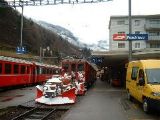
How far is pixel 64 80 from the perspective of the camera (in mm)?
23734

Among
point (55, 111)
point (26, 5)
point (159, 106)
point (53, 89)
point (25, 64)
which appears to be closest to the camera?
point (159, 106)

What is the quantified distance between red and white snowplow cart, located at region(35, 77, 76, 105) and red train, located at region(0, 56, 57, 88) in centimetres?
883

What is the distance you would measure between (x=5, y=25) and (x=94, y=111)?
58840 millimetres

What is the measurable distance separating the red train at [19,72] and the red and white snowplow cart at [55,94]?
8.83m

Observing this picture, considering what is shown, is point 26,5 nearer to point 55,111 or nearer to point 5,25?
point 55,111

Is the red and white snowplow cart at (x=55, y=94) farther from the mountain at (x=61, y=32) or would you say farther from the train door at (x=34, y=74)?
the mountain at (x=61, y=32)

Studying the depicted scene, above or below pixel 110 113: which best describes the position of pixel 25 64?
above

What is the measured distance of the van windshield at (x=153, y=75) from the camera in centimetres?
1738

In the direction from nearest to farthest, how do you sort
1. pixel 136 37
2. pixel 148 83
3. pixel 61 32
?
1. pixel 148 83
2. pixel 136 37
3. pixel 61 32

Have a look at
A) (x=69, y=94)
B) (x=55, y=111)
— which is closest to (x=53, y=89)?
(x=69, y=94)

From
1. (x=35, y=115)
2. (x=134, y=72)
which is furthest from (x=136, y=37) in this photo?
(x=35, y=115)

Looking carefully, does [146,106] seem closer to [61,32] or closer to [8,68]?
[8,68]

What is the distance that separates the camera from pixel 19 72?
35.4 meters

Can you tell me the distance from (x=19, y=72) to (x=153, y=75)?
19.7 m
